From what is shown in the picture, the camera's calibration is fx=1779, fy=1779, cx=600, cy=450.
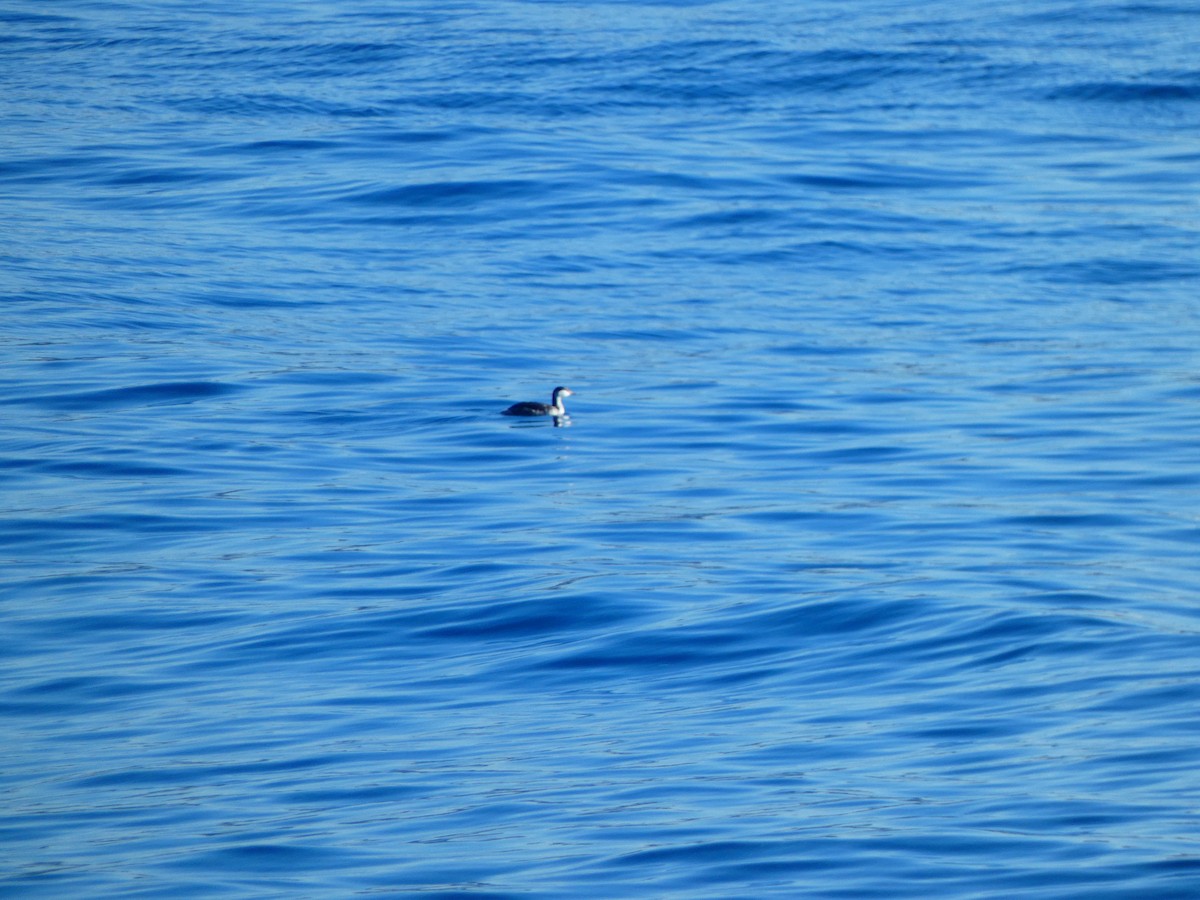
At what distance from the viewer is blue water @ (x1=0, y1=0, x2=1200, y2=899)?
674 cm

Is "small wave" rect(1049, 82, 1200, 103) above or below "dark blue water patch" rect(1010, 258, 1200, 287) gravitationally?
above

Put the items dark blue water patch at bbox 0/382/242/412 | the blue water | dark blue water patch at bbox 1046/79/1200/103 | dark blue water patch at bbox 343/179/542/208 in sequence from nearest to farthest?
the blue water → dark blue water patch at bbox 0/382/242/412 → dark blue water patch at bbox 343/179/542/208 → dark blue water patch at bbox 1046/79/1200/103

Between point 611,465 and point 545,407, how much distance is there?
146 cm

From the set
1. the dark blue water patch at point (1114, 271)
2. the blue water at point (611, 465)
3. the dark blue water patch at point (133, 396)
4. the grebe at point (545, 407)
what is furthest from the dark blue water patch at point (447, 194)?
the grebe at point (545, 407)

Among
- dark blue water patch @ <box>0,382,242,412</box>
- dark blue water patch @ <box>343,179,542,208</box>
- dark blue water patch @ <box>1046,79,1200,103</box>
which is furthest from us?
dark blue water patch @ <box>1046,79,1200,103</box>

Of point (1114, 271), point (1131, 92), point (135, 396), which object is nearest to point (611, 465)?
point (135, 396)

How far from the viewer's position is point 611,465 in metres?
13.9

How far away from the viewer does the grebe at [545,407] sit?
1498 cm

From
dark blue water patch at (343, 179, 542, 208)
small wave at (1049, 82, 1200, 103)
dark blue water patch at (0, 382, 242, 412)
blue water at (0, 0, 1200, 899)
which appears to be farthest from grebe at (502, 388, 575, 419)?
small wave at (1049, 82, 1200, 103)

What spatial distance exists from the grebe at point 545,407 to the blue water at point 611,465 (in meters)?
0.14

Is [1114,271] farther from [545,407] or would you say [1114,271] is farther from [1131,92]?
[545,407]

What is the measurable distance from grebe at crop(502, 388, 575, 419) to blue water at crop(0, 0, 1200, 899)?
14cm

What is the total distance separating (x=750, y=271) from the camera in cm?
2105

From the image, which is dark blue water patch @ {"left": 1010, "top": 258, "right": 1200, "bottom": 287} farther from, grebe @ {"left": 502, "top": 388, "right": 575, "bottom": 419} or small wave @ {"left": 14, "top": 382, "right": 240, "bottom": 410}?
small wave @ {"left": 14, "top": 382, "right": 240, "bottom": 410}
